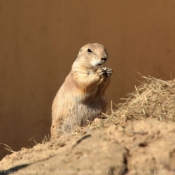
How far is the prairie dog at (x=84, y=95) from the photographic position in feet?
21.8

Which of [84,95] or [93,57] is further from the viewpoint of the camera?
[84,95]

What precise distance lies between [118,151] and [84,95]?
3081mm

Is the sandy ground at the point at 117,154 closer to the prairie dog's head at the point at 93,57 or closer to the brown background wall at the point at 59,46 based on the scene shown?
the prairie dog's head at the point at 93,57

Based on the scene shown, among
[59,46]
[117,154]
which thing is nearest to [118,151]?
[117,154]

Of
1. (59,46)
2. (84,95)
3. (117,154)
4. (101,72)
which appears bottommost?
(84,95)

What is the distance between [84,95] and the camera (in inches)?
267

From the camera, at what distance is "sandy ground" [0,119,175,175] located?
11.7 feet

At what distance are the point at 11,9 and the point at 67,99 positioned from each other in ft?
7.90

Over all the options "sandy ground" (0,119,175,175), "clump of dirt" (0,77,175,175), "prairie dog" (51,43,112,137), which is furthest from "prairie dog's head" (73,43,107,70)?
"sandy ground" (0,119,175,175)

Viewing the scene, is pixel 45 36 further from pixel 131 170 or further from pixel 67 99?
pixel 131 170

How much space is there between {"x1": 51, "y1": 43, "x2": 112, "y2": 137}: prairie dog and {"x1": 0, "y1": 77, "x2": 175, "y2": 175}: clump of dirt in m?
2.05

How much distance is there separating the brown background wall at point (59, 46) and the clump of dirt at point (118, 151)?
410cm

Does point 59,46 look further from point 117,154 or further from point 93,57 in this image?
point 117,154

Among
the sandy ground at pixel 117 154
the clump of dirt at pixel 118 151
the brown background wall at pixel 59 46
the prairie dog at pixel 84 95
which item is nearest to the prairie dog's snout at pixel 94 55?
the prairie dog at pixel 84 95
